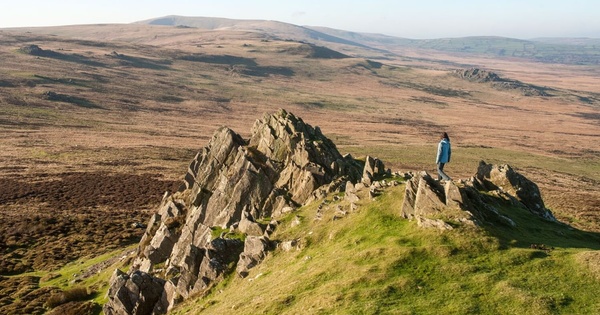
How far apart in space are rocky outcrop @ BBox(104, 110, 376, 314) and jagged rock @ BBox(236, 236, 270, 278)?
65 millimetres

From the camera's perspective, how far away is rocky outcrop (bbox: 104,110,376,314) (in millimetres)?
32656

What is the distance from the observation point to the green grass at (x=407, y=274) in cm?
2091

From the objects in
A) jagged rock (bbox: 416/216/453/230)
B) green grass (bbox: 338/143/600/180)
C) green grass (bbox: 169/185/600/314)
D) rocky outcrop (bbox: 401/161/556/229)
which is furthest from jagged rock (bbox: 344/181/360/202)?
green grass (bbox: 338/143/600/180)

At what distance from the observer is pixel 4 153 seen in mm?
115125

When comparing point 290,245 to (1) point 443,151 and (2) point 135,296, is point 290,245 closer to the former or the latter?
(2) point 135,296

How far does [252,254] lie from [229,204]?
36.9 ft

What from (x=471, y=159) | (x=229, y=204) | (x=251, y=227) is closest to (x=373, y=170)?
(x=251, y=227)

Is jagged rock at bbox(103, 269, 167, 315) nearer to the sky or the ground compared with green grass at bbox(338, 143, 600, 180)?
nearer to the sky

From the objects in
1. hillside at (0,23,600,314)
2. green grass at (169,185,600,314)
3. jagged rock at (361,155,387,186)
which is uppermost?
jagged rock at (361,155,387,186)

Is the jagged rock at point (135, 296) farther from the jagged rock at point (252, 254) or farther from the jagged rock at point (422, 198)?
the jagged rock at point (422, 198)

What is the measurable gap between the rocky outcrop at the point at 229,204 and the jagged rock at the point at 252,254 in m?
0.06

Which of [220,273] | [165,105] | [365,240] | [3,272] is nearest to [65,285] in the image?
[3,272]

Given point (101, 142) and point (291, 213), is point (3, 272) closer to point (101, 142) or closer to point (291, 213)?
point (291, 213)

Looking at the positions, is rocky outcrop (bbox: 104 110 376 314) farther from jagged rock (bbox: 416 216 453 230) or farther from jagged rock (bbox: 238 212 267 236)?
jagged rock (bbox: 416 216 453 230)
